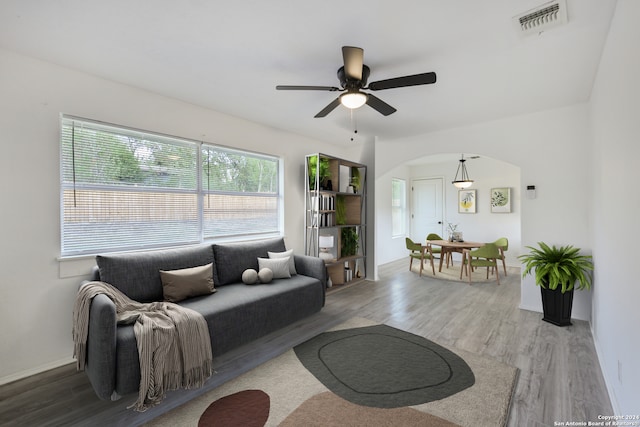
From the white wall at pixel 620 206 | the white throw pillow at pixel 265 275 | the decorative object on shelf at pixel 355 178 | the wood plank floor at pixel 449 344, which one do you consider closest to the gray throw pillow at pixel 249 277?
the white throw pillow at pixel 265 275

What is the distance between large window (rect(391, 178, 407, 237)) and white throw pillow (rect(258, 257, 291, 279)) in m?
4.54

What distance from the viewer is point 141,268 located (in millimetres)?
2613

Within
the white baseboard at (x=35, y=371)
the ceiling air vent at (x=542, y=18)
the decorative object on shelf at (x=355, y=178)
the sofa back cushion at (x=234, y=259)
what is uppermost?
the ceiling air vent at (x=542, y=18)

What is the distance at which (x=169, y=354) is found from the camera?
1.97 metres

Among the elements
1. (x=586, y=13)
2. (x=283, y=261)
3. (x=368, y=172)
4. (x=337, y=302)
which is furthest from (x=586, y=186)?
(x=283, y=261)

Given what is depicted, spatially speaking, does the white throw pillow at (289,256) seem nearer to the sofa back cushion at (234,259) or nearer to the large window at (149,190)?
the sofa back cushion at (234,259)

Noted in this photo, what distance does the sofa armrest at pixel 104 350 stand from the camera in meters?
1.79

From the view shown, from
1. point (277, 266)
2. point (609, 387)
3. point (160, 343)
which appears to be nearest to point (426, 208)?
point (277, 266)

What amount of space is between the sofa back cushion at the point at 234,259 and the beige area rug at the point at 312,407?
1.27 metres

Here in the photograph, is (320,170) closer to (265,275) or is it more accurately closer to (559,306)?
(265,275)

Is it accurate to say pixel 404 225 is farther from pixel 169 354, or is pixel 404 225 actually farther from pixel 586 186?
pixel 169 354

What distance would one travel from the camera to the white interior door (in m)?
7.54

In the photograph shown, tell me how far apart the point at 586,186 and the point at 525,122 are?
1.09 metres

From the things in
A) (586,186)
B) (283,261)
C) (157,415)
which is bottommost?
(157,415)
